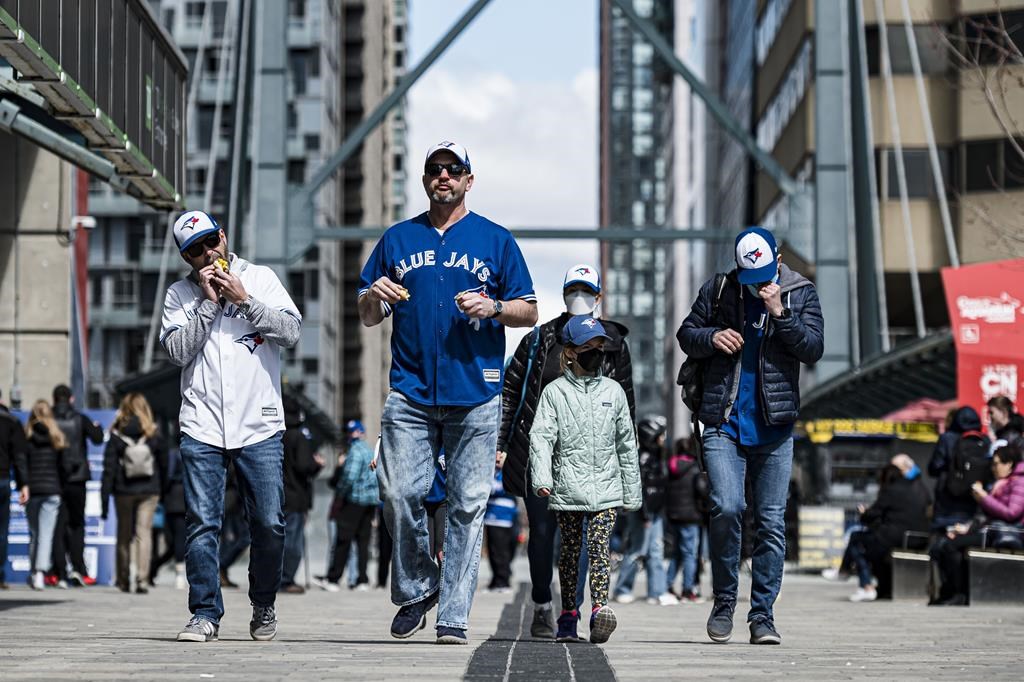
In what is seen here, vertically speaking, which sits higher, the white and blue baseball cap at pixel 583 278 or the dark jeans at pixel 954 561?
the white and blue baseball cap at pixel 583 278

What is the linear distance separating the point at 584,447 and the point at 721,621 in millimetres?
993

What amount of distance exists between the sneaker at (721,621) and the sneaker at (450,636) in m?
1.25

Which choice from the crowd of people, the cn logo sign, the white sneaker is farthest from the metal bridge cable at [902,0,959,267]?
the crowd of people

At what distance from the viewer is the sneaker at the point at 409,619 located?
8562 mm

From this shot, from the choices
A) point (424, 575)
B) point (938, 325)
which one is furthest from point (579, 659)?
point (938, 325)

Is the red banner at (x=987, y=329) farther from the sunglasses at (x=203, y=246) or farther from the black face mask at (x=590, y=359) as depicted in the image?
the sunglasses at (x=203, y=246)

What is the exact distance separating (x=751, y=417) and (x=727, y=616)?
87 centimetres

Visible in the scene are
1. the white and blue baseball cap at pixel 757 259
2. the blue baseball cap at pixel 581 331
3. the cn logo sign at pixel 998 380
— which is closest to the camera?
the white and blue baseball cap at pixel 757 259

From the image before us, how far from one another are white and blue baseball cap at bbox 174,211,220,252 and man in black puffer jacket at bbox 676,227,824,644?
206 cm

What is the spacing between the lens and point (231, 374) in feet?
28.6

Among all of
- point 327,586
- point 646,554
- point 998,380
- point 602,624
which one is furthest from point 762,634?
point 327,586

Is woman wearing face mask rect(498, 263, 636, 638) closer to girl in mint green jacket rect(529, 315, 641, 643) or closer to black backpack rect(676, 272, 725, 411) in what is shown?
girl in mint green jacket rect(529, 315, 641, 643)

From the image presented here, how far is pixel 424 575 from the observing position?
28.1 feet

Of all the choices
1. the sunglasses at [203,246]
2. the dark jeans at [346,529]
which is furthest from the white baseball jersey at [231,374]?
the dark jeans at [346,529]
